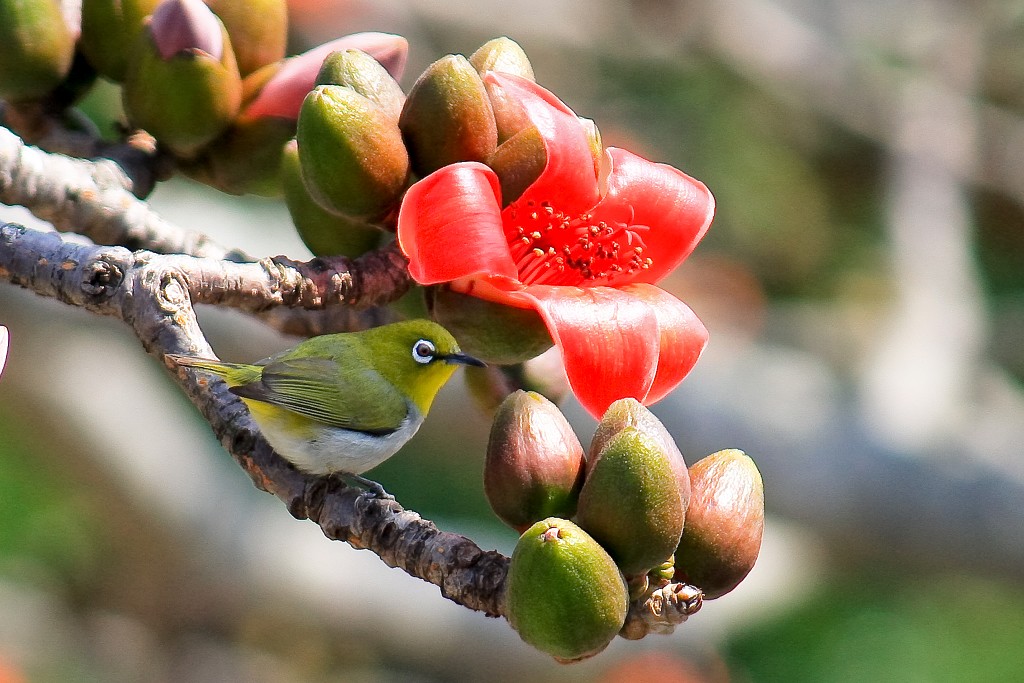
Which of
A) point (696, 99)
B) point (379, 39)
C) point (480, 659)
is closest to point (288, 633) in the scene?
point (480, 659)

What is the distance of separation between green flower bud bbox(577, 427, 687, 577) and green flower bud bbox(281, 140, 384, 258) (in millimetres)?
488

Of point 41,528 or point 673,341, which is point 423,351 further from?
point 41,528

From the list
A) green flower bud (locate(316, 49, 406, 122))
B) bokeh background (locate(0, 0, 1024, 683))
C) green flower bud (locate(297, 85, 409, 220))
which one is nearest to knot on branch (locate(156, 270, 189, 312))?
green flower bud (locate(297, 85, 409, 220))

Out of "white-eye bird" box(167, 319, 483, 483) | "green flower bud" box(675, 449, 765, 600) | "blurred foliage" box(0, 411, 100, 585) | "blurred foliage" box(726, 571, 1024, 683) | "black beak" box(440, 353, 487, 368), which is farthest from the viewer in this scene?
"blurred foliage" box(726, 571, 1024, 683)

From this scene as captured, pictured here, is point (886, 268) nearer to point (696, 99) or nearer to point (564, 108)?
point (696, 99)

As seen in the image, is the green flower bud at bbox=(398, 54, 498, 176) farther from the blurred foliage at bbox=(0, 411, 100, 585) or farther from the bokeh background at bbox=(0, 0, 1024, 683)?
the blurred foliage at bbox=(0, 411, 100, 585)

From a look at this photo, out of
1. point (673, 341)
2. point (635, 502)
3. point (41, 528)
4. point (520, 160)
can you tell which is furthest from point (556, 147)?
point (41, 528)

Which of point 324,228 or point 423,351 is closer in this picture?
point 324,228

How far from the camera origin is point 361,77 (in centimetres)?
123

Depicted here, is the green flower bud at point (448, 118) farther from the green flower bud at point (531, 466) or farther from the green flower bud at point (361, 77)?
the green flower bud at point (531, 466)

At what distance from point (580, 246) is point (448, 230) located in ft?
→ 0.91

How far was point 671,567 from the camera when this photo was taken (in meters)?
1.03

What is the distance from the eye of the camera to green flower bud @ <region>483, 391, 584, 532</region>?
1.02 meters

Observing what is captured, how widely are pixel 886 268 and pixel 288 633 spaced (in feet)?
10.7
